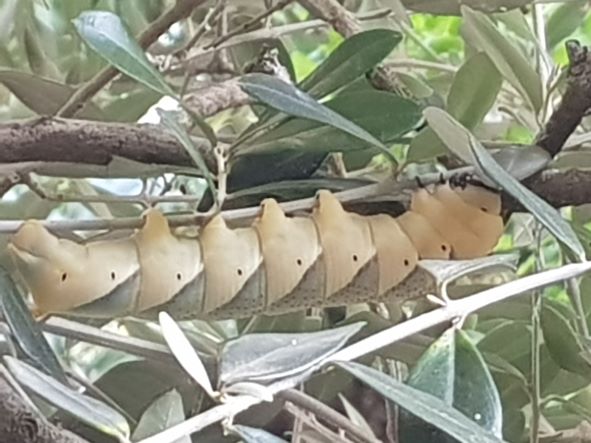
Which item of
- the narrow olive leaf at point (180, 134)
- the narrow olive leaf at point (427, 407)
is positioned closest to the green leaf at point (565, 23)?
the narrow olive leaf at point (180, 134)

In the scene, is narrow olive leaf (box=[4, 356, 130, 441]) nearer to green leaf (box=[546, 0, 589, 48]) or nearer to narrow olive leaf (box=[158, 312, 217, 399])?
narrow olive leaf (box=[158, 312, 217, 399])

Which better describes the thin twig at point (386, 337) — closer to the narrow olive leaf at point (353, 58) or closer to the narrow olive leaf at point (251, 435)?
the narrow olive leaf at point (251, 435)

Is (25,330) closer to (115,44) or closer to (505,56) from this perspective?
(115,44)

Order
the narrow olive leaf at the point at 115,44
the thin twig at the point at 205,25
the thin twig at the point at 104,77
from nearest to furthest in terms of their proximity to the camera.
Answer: the narrow olive leaf at the point at 115,44
the thin twig at the point at 104,77
the thin twig at the point at 205,25

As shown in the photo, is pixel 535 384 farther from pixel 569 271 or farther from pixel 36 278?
pixel 36 278

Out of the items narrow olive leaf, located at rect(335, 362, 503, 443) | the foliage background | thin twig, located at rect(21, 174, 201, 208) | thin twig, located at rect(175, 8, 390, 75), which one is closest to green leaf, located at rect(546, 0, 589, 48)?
the foliage background

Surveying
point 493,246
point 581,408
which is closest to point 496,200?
point 493,246
